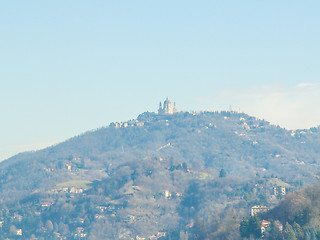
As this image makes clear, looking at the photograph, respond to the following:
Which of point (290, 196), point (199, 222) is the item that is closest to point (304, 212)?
point (290, 196)

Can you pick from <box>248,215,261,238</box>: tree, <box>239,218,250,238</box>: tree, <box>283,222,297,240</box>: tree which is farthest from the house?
<box>283,222,297,240</box>: tree

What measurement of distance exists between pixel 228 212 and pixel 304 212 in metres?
50.4

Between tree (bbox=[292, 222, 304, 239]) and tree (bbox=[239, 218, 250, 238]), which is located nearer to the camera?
tree (bbox=[292, 222, 304, 239])

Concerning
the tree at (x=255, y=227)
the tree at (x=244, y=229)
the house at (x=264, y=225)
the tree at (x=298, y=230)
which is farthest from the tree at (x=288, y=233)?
the tree at (x=244, y=229)

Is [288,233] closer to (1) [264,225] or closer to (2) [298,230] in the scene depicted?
(2) [298,230]

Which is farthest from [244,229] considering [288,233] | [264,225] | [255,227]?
[288,233]

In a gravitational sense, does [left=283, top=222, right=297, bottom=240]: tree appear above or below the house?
below

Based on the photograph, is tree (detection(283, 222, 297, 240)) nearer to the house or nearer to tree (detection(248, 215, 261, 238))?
tree (detection(248, 215, 261, 238))

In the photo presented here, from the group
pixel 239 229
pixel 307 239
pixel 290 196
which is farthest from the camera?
pixel 290 196

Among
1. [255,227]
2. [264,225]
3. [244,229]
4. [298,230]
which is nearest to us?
[298,230]

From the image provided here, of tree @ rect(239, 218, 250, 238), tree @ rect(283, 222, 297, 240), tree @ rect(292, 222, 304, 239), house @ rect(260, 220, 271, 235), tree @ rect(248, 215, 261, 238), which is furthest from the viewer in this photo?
tree @ rect(239, 218, 250, 238)

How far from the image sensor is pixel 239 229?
14712 centimetres

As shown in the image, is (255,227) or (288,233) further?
(255,227)

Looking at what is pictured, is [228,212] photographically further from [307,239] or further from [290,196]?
[307,239]
